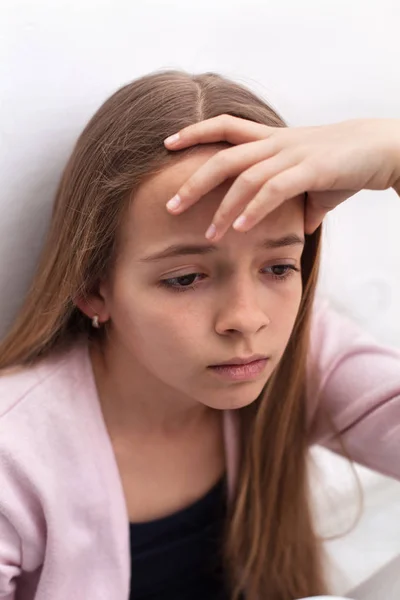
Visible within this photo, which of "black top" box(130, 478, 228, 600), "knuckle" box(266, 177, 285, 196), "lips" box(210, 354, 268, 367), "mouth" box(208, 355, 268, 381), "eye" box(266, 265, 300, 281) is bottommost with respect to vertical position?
"black top" box(130, 478, 228, 600)

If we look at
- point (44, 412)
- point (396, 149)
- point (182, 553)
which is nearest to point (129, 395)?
point (44, 412)

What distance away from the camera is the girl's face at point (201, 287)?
1.79ft

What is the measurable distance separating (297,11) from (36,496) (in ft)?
1.95

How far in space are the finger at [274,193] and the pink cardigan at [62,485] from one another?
0.25m

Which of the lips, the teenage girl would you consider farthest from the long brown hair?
the lips

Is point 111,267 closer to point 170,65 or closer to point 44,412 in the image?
point 44,412

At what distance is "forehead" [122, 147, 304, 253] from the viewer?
54cm

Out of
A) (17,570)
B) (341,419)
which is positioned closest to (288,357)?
(341,419)

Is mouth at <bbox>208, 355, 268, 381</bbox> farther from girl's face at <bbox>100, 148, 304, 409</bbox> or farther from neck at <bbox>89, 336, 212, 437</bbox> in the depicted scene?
neck at <bbox>89, 336, 212, 437</bbox>

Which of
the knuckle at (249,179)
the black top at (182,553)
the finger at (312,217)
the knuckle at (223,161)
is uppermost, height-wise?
the knuckle at (223,161)

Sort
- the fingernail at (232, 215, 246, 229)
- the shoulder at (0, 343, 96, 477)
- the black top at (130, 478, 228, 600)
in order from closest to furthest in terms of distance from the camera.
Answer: the fingernail at (232, 215, 246, 229) → the shoulder at (0, 343, 96, 477) → the black top at (130, 478, 228, 600)

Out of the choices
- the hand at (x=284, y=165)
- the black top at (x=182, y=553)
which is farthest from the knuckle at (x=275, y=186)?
the black top at (x=182, y=553)

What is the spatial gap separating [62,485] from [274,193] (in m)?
0.32

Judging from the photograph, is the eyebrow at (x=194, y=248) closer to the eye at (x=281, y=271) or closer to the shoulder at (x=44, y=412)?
the eye at (x=281, y=271)
